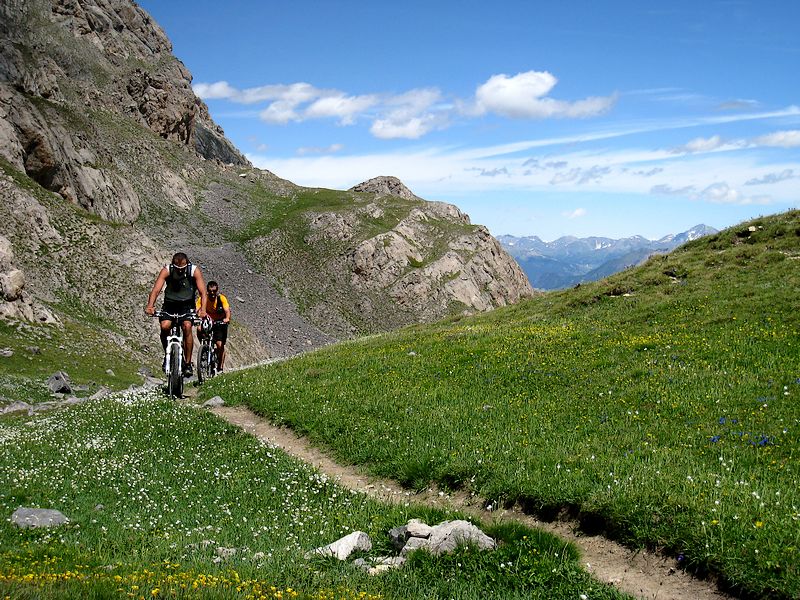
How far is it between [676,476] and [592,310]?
1901 cm

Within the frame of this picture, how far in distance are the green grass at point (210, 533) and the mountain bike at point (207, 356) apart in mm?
9552

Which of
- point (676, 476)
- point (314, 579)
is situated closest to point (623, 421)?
point (676, 476)

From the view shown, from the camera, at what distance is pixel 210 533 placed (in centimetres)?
932

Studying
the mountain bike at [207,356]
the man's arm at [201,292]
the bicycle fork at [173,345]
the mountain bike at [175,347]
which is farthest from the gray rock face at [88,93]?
the man's arm at [201,292]

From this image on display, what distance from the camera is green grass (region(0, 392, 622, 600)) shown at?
21.7 feet

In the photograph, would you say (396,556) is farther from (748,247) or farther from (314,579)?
(748,247)

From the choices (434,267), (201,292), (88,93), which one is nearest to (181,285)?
(201,292)

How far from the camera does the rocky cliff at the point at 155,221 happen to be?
2210 inches

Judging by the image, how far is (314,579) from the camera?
7.25m

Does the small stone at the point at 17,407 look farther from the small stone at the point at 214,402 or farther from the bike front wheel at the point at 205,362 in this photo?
the small stone at the point at 214,402

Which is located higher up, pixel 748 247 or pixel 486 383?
pixel 748 247

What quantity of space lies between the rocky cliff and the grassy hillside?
1327 inches

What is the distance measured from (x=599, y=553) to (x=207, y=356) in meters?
21.1

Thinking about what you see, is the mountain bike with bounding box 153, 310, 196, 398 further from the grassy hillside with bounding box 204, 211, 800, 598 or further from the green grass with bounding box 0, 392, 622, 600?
the green grass with bounding box 0, 392, 622, 600
